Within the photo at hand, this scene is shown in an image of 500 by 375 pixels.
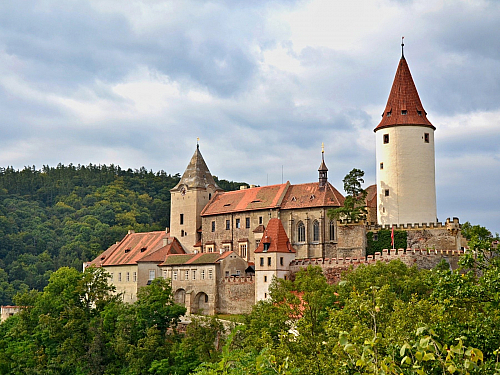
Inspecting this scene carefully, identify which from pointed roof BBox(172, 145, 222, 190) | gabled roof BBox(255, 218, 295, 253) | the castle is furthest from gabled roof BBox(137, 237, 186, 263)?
gabled roof BBox(255, 218, 295, 253)

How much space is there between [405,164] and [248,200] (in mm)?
18586

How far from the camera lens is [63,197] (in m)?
162

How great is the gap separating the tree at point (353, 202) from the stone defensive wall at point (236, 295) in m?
9.87

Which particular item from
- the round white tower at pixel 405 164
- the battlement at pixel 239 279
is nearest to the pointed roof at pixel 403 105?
the round white tower at pixel 405 164

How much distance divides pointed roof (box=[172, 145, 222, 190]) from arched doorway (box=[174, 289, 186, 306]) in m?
13.6

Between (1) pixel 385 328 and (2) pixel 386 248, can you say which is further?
(2) pixel 386 248

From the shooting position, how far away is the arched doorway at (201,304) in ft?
212

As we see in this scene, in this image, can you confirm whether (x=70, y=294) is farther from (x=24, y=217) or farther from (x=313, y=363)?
(x=24, y=217)

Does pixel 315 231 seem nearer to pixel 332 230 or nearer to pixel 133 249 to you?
pixel 332 230

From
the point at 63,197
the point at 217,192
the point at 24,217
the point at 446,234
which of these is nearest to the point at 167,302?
the point at 217,192

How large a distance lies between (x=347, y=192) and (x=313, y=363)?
118 feet

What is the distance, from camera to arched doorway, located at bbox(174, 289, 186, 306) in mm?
67062

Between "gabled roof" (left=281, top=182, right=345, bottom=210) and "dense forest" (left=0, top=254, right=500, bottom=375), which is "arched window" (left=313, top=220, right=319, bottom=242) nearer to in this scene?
"gabled roof" (left=281, top=182, right=345, bottom=210)

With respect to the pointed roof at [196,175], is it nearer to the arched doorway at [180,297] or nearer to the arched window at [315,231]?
the arched doorway at [180,297]
